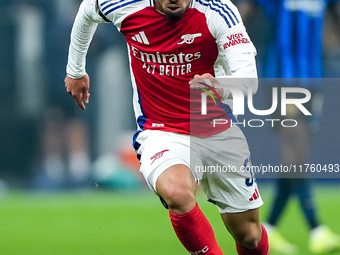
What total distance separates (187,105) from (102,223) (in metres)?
3.52

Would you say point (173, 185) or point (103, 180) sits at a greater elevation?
point (173, 185)

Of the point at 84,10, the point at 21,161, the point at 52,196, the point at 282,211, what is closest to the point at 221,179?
the point at 84,10

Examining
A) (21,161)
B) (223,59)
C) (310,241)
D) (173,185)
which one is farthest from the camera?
(21,161)

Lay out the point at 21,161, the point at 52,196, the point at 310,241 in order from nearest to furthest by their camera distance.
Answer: the point at 310,241 → the point at 52,196 → the point at 21,161

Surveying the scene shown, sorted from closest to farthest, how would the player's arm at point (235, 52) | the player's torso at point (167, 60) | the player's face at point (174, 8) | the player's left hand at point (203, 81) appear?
the player's left hand at point (203, 81) → the player's arm at point (235, 52) → the player's face at point (174, 8) → the player's torso at point (167, 60)

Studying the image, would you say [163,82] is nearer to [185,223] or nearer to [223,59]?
[223,59]

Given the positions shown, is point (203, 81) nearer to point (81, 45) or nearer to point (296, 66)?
point (81, 45)

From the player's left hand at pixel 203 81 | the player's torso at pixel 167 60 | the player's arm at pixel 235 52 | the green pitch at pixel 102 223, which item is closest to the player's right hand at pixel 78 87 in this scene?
the player's torso at pixel 167 60

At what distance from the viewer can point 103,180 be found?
36.8 feet

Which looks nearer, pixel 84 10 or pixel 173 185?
pixel 173 185

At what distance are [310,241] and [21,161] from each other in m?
5.51

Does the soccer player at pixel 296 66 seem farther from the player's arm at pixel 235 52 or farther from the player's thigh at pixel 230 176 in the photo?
the player's arm at pixel 235 52

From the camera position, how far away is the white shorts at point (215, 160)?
471 cm

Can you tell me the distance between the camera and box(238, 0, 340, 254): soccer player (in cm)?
695
